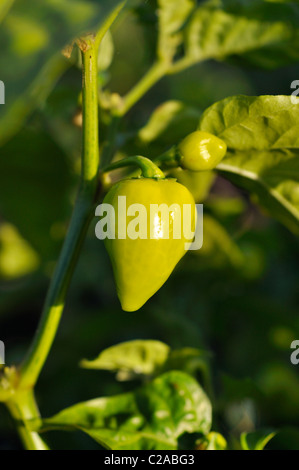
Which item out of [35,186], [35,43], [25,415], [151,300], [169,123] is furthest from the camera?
[151,300]

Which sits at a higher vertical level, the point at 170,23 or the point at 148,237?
the point at 170,23

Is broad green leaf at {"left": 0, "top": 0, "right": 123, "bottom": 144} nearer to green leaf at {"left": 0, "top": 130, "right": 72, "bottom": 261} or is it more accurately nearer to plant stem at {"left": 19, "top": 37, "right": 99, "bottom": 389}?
plant stem at {"left": 19, "top": 37, "right": 99, "bottom": 389}

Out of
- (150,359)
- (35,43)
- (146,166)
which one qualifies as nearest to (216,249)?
(150,359)

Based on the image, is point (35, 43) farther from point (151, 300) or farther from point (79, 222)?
point (151, 300)

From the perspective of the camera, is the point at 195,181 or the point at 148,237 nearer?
the point at 148,237

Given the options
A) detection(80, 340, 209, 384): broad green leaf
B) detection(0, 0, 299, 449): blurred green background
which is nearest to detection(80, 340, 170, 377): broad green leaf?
detection(80, 340, 209, 384): broad green leaf

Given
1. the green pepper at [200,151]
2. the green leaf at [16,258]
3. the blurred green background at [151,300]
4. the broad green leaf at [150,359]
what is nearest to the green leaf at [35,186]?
the blurred green background at [151,300]
